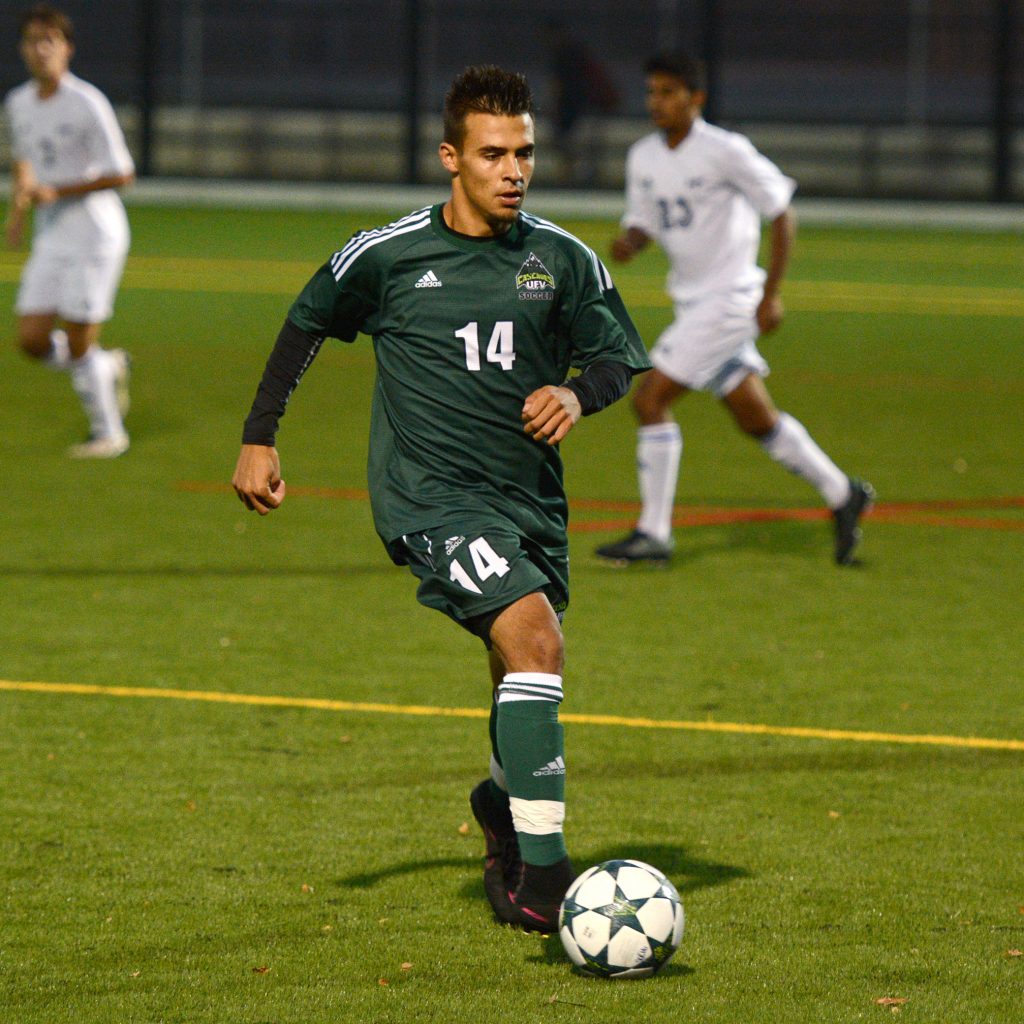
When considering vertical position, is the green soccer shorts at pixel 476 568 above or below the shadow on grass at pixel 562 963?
above

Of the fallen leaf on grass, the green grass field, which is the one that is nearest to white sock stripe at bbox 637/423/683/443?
the green grass field

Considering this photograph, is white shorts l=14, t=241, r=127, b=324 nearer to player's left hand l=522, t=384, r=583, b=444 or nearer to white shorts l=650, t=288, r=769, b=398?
white shorts l=650, t=288, r=769, b=398

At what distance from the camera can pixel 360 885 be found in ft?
16.7

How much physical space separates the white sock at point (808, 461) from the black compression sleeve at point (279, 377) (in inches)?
184

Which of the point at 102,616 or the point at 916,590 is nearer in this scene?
the point at 102,616

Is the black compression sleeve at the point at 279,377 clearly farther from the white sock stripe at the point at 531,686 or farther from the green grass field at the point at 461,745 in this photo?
the green grass field at the point at 461,745

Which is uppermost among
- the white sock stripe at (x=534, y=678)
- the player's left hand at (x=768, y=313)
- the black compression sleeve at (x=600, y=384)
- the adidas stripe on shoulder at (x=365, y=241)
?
the adidas stripe on shoulder at (x=365, y=241)

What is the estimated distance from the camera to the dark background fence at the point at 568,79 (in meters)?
31.3

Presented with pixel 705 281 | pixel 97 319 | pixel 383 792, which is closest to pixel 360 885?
pixel 383 792

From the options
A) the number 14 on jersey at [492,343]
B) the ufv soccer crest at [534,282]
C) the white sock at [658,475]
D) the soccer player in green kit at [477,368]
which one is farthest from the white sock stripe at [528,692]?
the white sock at [658,475]

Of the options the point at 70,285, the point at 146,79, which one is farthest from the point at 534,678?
the point at 146,79

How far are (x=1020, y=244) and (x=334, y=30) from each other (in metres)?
14.1

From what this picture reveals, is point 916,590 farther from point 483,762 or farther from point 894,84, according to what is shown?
point 894,84

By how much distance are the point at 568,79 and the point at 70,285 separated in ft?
67.6
